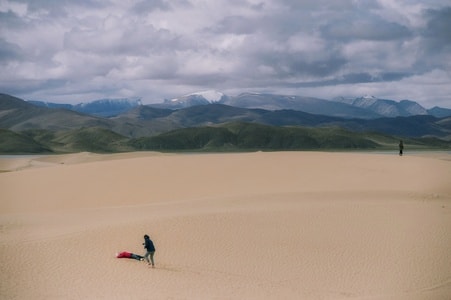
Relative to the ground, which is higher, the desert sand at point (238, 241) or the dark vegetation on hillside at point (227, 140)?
the dark vegetation on hillside at point (227, 140)

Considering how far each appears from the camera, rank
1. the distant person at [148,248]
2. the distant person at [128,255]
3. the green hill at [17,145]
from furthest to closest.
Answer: the green hill at [17,145]
the distant person at [128,255]
the distant person at [148,248]

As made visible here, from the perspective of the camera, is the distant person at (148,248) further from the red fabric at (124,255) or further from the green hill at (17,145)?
the green hill at (17,145)

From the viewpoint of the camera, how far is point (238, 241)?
20.1 metres

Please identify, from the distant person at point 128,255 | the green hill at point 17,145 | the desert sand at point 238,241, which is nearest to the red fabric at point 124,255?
the distant person at point 128,255

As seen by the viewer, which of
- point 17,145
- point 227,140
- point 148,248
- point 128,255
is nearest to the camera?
point 148,248

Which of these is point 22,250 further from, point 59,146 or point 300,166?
point 59,146

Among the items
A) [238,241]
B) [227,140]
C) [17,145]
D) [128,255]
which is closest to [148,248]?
[128,255]

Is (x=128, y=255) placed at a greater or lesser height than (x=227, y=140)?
lesser

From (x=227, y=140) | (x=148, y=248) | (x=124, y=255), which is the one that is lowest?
(x=124, y=255)

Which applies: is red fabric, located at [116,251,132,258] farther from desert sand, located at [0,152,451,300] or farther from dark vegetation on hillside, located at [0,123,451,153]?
dark vegetation on hillside, located at [0,123,451,153]

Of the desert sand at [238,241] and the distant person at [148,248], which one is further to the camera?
the distant person at [148,248]

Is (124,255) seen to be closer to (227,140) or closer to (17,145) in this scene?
(17,145)

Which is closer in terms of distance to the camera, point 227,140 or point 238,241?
point 238,241

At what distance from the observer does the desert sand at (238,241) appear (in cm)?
1589
